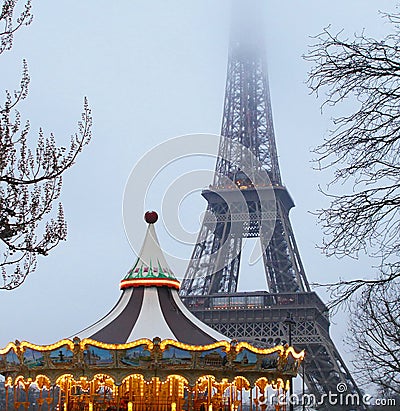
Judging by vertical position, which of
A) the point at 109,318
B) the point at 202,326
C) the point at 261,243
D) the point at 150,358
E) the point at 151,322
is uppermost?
the point at 261,243

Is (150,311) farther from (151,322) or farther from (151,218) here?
(151,218)

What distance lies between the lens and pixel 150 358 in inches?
612

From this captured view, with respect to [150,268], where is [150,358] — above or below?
below

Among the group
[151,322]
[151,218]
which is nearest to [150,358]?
[151,322]

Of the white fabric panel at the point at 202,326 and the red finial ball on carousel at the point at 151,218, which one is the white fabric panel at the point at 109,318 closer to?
the white fabric panel at the point at 202,326

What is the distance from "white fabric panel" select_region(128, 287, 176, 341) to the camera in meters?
16.5

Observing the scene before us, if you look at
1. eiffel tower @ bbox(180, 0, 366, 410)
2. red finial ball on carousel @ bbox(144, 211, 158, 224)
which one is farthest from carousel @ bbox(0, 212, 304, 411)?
eiffel tower @ bbox(180, 0, 366, 410)

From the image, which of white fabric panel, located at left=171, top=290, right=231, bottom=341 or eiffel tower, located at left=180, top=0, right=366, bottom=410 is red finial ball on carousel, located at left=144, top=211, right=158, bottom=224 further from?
eiffel tower, located at left=180, top=0, right=366, bottom=410

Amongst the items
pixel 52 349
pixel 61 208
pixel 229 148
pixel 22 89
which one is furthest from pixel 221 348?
pixel 229 148

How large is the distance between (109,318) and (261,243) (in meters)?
36.3

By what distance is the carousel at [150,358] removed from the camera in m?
15.7

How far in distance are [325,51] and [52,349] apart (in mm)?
11040

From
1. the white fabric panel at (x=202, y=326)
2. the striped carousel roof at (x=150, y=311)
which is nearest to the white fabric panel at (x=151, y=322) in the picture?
the striped carousel roof at (x=150, y=311)

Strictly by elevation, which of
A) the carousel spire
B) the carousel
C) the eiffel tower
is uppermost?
the eiffel tower
